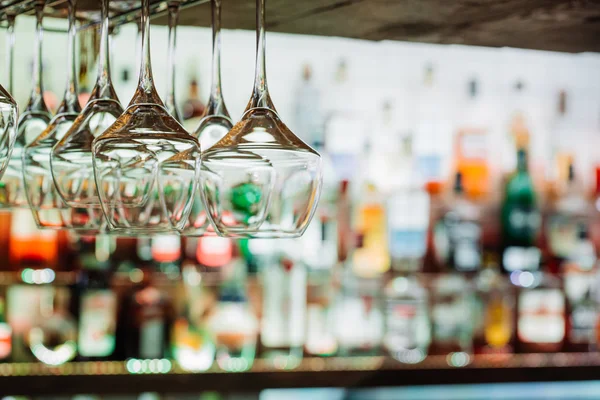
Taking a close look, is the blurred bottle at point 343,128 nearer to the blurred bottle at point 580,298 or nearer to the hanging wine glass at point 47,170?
the blurred bottle at point 580,298

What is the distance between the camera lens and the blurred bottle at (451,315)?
8.25 feet

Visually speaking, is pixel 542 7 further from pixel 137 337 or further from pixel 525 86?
pixel 525 86

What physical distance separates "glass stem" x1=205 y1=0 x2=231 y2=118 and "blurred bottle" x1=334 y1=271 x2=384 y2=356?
168cm

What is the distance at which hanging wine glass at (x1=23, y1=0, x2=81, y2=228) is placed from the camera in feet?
2.40

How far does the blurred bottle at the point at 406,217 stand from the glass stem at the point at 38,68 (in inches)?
68.3

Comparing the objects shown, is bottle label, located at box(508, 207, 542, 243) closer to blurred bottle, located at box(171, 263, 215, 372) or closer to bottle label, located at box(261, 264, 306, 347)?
bottle label, located at box(261, 264, 306, 347)

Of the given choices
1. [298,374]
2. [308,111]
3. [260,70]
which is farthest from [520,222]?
[260,70]

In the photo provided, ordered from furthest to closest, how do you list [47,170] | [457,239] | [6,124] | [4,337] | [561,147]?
1. [561,147]
2. [457,239]
3. [4,337]
4. [47,170]
5. [6,124]

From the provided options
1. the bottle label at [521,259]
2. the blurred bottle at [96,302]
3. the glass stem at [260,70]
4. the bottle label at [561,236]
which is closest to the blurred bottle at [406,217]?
the bottle label at [521,259]

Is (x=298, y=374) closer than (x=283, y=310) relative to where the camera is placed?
Yes

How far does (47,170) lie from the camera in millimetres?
733

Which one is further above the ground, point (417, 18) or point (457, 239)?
point (417, 18)

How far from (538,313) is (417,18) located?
185 centimetres

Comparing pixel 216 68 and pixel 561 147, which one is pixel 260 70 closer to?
pixel 216 68
